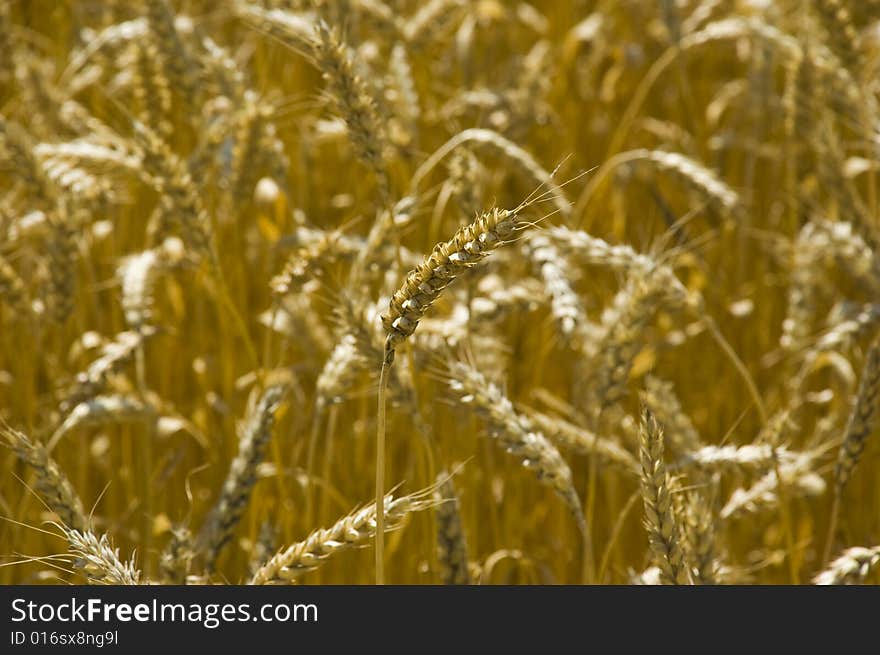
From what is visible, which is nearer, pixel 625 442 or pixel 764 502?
pixel 764 502

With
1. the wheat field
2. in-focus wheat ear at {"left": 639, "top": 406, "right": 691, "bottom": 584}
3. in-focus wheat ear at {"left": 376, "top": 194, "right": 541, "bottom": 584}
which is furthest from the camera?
the wheat field

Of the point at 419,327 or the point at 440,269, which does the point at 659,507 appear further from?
the point at 419,327

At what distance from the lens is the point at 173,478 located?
2.54 metres

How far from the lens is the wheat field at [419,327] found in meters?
1.67

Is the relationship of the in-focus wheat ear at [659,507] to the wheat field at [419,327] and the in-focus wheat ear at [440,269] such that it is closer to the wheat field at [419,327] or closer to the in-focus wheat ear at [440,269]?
the wheat field at [419,327]

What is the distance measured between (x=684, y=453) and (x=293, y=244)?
865 millimetres

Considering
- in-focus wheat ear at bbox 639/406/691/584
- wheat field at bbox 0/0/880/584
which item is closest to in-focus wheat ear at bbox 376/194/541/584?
wheat field at bbox 0/0/880/584

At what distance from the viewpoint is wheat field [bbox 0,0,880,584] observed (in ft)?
5.47

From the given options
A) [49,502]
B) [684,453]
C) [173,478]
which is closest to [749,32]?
[684,453]

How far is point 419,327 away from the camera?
2.00 m

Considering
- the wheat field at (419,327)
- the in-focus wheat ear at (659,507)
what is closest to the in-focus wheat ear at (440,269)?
the wheat field at (419,327)

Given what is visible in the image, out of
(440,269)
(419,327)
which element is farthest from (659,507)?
(419,327)

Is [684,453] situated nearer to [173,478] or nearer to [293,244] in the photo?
[293,244]

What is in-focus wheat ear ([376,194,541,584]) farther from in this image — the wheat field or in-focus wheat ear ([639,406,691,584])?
in-focus wheat ear ([639,406,691,584])
